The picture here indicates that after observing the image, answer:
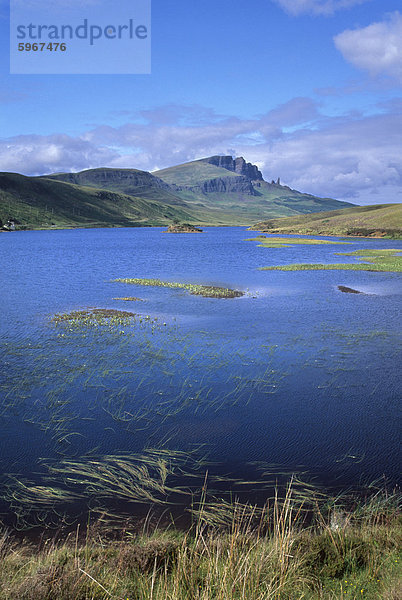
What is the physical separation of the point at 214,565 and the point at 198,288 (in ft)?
149

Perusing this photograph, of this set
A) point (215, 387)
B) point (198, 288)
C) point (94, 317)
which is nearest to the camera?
point (215, 387)

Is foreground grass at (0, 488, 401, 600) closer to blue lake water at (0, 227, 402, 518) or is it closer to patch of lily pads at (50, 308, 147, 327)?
blue lake water at (0, 227, 402, 518)

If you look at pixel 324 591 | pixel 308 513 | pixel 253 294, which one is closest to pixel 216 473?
pixel 308 513

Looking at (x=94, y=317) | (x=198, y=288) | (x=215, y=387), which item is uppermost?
(x=198, y=288)

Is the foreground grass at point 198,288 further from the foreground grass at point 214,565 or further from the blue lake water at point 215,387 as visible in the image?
the foreground grass at point 214,565

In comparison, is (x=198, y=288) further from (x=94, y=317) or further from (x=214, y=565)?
(x=214, y=565)

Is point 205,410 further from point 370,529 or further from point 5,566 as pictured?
point 5,566

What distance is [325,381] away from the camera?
24.0 metres

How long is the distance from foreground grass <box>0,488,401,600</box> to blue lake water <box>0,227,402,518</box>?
11.6 feet

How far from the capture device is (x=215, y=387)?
23250 millimetres

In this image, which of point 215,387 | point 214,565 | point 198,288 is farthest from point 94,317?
point 214,565

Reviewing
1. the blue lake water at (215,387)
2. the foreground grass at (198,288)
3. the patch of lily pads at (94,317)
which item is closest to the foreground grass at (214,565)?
the blue lake water at (215,387)

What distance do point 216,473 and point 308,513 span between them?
11.5 ft

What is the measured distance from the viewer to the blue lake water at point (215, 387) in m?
16.7
